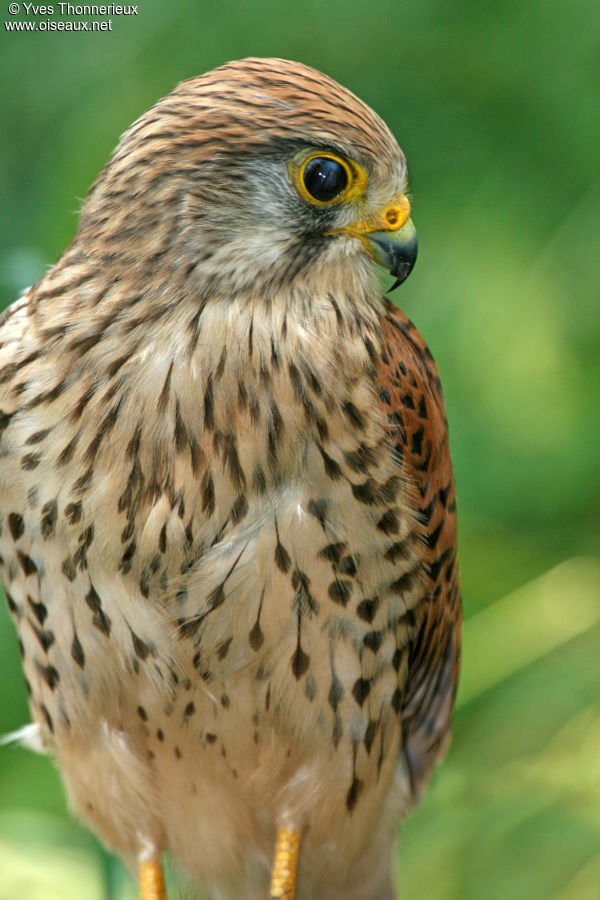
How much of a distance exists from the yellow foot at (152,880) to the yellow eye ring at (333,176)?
138 cm

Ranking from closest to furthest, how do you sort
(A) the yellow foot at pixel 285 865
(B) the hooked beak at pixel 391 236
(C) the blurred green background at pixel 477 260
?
(B) the hooked beak at pixel 391 236, (A) the yellow foot at pixel 285 865, (C) the blurred green background at pixel 477 260

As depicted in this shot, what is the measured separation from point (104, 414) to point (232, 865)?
3.75ft

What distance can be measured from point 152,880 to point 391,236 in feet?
4.50

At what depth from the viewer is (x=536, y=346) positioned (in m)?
3.32

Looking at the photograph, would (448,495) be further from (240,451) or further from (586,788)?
(586,788)

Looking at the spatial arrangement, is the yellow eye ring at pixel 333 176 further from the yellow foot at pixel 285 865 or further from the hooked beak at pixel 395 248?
the yellow foot at pixel 285 865

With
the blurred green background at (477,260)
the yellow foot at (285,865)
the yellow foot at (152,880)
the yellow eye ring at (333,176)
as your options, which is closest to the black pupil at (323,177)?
the yellow eye ring at (333,176)

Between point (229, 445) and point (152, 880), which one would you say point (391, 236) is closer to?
point (229, 445)

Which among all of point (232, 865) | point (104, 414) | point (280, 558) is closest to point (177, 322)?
point (104, 414)

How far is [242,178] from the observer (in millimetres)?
1693

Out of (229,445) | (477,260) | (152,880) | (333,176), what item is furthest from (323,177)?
(477,260)

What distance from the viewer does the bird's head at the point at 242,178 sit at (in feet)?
5.53

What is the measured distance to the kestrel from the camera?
1.71 metres

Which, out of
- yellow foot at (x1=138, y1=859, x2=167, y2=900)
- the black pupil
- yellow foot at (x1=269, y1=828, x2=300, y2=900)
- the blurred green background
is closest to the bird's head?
the black pupil
